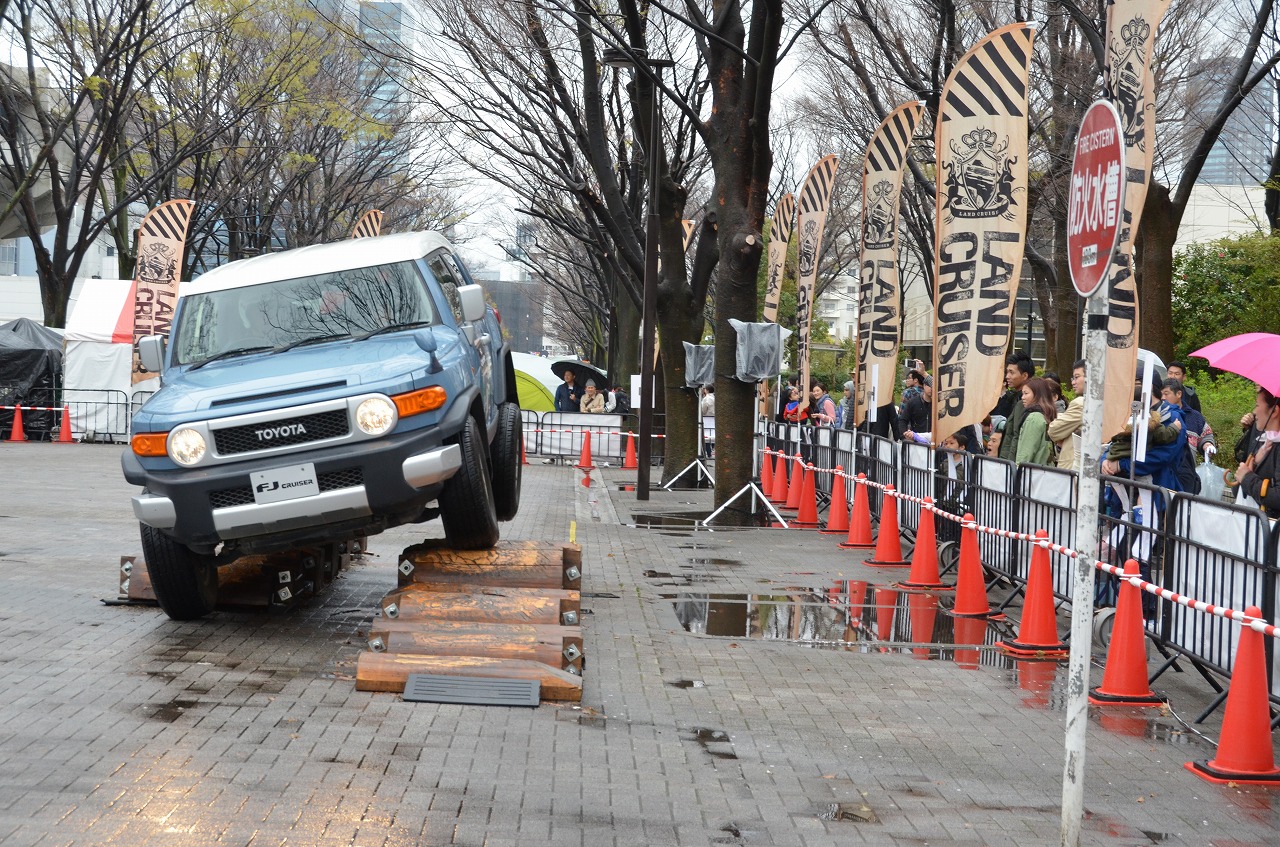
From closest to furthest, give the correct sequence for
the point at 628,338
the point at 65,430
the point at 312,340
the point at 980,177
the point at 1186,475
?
the point at 312,340
the point at 1186,475
the point at 980,177
the point at 65,430
the point at 628,338

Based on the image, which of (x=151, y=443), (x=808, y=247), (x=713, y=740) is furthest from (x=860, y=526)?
(x=151, y=443)

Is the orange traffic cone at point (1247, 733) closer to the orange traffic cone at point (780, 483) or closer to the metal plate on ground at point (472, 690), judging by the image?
the metal plate on ground at point (472, 690)

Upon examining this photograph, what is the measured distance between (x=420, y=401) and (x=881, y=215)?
11.0 metres

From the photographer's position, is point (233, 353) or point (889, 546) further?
point (889, 546)

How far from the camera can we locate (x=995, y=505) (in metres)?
11.9

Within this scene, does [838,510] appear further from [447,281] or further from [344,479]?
[344,479]

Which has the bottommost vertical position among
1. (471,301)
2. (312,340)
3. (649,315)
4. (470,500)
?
(470,500)

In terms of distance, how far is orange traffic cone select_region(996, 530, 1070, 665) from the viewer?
923 cm

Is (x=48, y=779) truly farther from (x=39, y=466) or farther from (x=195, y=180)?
(x=195, y=180)

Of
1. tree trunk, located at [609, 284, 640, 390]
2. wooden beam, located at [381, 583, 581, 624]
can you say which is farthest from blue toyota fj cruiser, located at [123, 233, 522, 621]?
tree trunk, located at [609, 284, 640, 390]

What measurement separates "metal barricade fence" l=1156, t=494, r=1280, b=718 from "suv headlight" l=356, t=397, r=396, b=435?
15.6 ft

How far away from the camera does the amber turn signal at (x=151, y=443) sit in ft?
25.7

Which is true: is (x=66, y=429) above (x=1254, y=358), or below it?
below

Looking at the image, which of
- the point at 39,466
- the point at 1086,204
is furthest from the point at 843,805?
the point at 39,466
